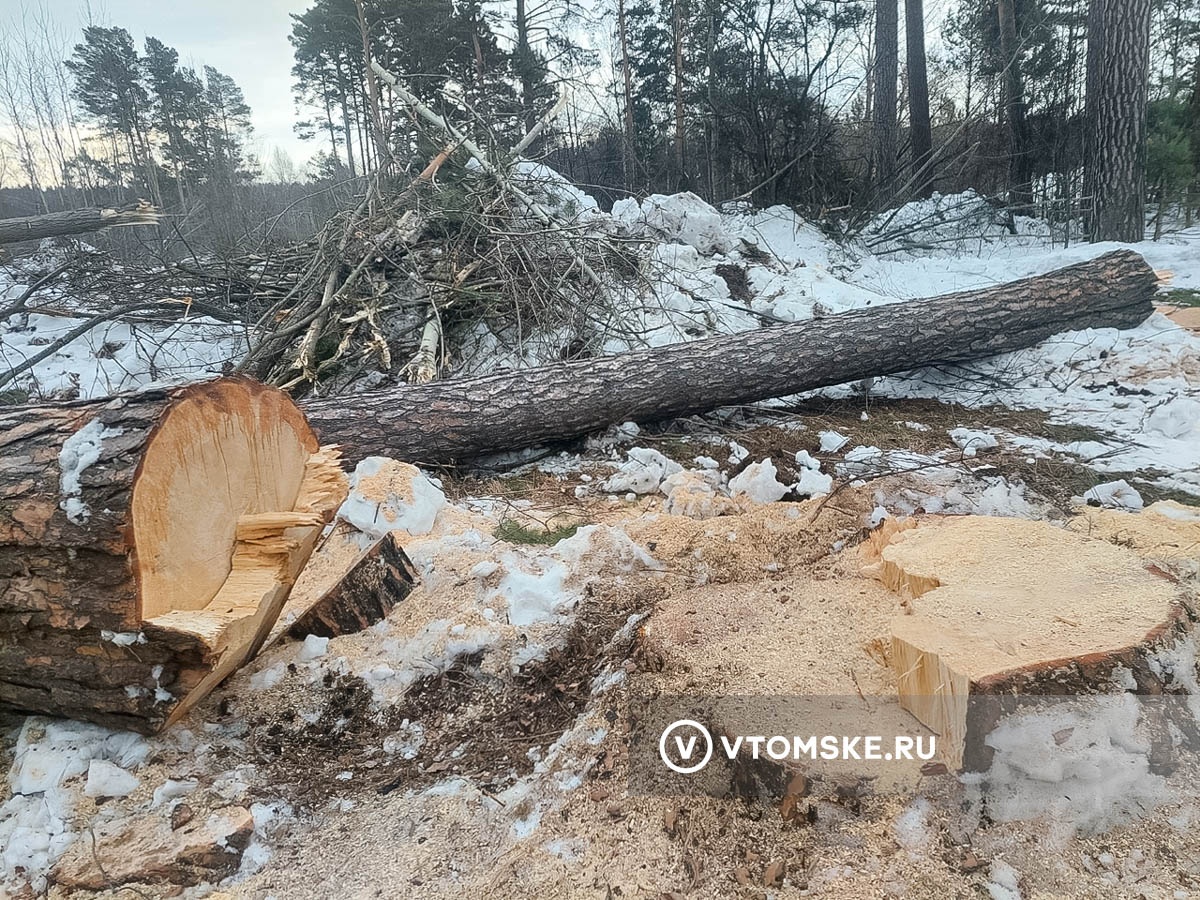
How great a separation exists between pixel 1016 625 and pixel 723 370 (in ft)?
9.95

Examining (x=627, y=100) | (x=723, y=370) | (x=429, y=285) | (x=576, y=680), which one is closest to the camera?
→ (x=576, y=680)

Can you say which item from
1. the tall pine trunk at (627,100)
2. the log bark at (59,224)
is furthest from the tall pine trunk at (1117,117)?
the log bark at (59,224)

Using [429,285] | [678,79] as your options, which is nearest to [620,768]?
[429,285]

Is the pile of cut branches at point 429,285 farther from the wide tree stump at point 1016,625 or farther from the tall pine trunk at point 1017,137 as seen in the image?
the tall pine trunk at point 1017,137

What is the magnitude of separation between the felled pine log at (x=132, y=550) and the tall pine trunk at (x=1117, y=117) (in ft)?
31.6

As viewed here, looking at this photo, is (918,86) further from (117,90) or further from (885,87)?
(117,90)

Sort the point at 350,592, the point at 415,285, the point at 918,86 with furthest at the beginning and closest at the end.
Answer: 1. the point at 918,86
2. the point at 415,285
3. the point at 350,592

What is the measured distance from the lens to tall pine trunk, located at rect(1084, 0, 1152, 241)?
7.35 meters

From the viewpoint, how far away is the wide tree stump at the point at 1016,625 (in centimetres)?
134

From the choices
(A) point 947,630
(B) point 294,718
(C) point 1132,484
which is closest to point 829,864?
(A) point 947,630

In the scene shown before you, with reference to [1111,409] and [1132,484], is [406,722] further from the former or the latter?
[1111,409]

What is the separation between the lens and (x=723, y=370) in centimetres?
439

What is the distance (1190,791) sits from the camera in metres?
1.30

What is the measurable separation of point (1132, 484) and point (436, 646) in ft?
10.9
